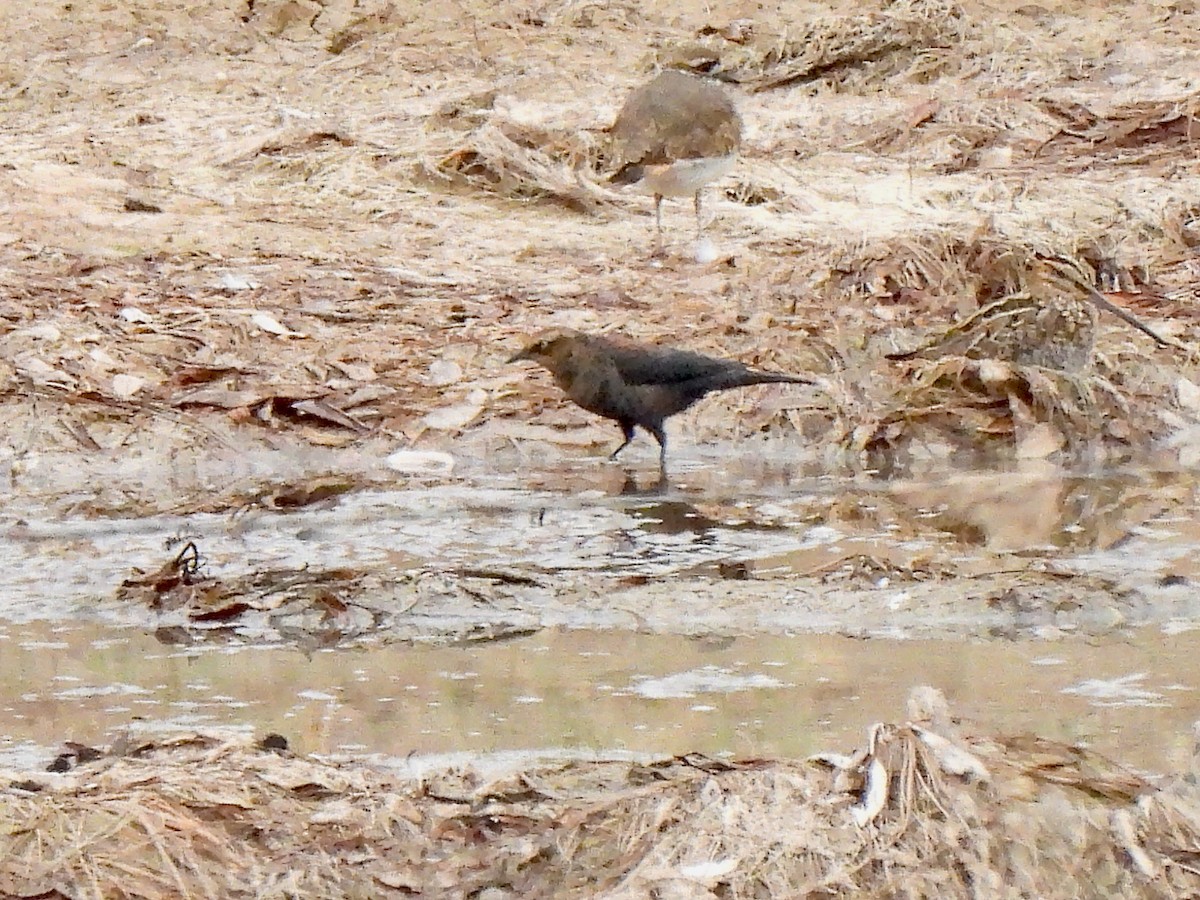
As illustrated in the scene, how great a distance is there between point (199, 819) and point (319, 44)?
9044 millimetres

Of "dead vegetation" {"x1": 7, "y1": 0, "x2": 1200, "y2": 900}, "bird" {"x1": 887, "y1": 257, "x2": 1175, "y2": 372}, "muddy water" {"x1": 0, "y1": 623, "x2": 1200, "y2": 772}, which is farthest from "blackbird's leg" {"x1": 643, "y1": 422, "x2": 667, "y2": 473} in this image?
"muddy water" {"x1": 0, "y1": 623, "x2": 1200, "y2": 772}

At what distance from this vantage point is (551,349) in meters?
6.04

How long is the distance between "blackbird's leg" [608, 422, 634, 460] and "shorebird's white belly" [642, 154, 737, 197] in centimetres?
225

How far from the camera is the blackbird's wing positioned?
591 cm

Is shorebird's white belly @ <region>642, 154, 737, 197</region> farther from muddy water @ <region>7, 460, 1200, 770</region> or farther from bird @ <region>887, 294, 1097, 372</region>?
muddy water @ <region>7, 460, 1200, 770</region>

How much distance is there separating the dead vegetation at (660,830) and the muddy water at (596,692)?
28cm

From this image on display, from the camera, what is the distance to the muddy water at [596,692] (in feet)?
11.1

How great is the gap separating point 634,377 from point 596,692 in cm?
228

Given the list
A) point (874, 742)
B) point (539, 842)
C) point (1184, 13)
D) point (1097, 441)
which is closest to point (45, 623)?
point (539, 842)

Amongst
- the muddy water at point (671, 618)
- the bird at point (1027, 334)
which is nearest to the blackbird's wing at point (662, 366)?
the muddy water at point (671, 618)

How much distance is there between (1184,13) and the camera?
11875 millimetres

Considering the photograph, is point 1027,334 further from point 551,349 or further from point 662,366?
point 551,349

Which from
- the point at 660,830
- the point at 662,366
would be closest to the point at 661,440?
the point at 662,366

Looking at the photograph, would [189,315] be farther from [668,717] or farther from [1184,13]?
[1184,13]
